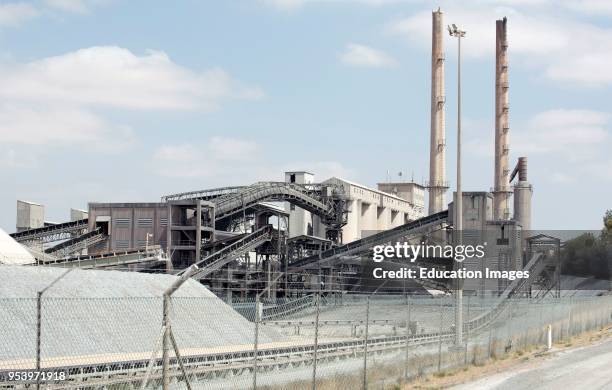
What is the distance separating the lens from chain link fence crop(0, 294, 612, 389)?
1733cm

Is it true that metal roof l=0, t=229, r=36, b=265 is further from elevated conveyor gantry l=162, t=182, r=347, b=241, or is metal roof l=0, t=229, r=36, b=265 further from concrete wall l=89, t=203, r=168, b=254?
elevated conveyor gantry l=162, t=182, r=347, b=241

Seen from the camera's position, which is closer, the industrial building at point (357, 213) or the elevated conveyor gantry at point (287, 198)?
the elevated conveyor gantry at point (287, 198)

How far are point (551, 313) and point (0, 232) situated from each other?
4107 cm

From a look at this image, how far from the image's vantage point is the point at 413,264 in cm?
7888

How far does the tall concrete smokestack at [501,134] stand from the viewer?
96.3 m

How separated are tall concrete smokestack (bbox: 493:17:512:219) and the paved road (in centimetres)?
6967

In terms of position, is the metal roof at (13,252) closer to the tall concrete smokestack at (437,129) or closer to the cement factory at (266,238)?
the cement factory at (266,238)

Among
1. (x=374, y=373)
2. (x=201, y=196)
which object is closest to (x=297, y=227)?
(x=201, y=196)

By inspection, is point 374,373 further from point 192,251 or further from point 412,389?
point 192,251

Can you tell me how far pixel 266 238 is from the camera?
7056cm

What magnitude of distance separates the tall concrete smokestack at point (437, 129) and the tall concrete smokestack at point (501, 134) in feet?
29.6

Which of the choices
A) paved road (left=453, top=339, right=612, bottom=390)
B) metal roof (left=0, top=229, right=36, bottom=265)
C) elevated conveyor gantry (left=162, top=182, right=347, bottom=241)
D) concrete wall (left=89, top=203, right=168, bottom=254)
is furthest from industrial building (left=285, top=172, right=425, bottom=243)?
paved road (left=453, top=339, right=612, bottom=390)

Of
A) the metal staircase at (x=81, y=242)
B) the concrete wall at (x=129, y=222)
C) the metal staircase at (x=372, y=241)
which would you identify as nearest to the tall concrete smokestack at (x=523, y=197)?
the metal staircase at (x=372, y=241)

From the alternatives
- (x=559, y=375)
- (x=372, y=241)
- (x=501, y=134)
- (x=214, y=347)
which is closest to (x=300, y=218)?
(x=501, y=134)
